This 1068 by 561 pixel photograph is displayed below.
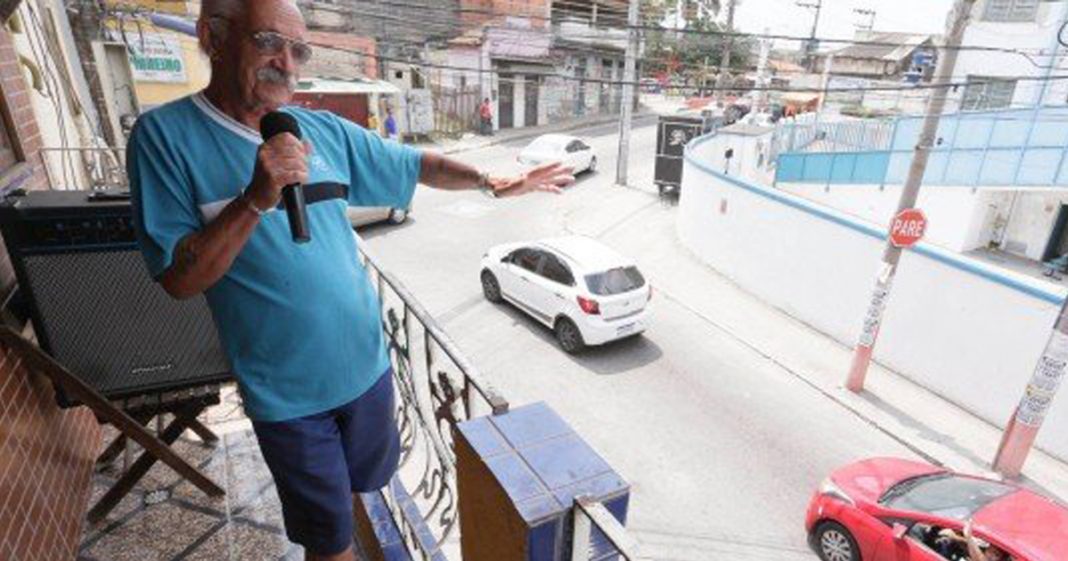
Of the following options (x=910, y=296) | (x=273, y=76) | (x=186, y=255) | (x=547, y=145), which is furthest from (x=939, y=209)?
(x=186, y=255)

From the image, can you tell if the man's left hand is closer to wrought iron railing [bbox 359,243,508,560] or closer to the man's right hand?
wrought iron railing [bbox 359,243,508,560]

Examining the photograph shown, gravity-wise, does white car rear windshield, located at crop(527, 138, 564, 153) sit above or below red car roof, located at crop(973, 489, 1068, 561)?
above

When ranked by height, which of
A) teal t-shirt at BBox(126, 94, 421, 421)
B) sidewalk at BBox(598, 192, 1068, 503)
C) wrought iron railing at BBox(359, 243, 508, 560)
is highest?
teal t-shirt at BBox(126, 94, 421, 421)

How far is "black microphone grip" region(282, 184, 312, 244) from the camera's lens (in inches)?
64.7

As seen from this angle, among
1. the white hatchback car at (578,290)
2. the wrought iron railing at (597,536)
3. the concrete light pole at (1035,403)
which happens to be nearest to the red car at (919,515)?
the concrete light pole at (1035,403)

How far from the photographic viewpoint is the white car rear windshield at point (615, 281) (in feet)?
31.4

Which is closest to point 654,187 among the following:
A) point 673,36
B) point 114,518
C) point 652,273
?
point 652,273

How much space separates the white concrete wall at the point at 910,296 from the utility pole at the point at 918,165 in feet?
3.68

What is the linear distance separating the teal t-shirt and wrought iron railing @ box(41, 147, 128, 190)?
9.89ft

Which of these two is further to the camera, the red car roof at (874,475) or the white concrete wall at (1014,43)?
the white concrete wall at (1014,43)

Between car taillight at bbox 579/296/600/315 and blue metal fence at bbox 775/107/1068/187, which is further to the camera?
blue metal fence at bbox 775/107/1068/187

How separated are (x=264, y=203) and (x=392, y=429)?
120cm

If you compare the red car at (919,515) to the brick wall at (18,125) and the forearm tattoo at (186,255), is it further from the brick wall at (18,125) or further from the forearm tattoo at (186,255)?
the brick wall at (18,125)

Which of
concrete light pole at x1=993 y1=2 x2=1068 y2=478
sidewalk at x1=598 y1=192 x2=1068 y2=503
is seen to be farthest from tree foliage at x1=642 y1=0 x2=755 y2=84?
concrete light pole at x1=993 y1=2 x2=1068 y2=478
